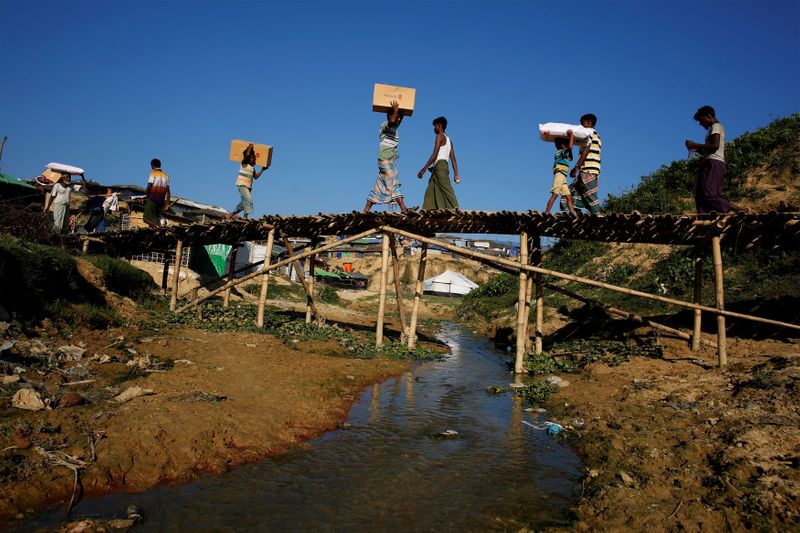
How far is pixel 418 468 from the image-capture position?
4926 mm

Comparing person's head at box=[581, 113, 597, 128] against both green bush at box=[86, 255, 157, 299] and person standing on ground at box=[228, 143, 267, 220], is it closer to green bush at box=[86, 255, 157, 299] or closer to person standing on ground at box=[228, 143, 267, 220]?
person standing on ground at box=[228, 143, 267, 220]

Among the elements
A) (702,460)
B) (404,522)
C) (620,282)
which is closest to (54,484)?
(404,522)

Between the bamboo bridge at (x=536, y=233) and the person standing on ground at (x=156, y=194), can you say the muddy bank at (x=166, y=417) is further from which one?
the person standing on ground at (x=156, y=194)

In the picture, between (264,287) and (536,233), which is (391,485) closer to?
(536,233)

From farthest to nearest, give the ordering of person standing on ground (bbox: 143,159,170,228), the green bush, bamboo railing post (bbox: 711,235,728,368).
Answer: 1. person standing on ground (bbox: 143,159,170,228)
2. the green bush
3. bamboo railing post (bbox: 711,235,728,368)

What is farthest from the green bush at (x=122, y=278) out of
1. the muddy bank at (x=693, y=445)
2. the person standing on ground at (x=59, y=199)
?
the muddy bank at (x=693, y=445)

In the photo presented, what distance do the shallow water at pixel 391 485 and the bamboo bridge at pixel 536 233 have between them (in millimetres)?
3661

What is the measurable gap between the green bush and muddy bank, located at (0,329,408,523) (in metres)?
4.28

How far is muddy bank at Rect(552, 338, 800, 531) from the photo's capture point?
368 cm

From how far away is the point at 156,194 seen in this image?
1308cm

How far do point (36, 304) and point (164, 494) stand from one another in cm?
610

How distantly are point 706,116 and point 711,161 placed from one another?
0.77 metres

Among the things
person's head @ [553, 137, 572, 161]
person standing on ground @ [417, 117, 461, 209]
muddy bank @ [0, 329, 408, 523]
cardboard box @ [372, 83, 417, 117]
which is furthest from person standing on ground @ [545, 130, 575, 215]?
muddy bank @ [0, 329, 408, 523]

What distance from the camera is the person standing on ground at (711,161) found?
8.12 m
